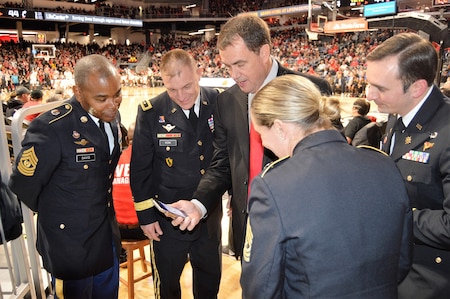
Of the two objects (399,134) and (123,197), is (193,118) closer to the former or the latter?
(123,197)

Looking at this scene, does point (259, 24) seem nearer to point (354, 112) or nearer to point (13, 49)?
point (354, 112)

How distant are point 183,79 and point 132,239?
4.61ft

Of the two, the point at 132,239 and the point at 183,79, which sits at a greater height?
the point at 183,79

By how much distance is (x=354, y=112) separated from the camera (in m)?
5.28

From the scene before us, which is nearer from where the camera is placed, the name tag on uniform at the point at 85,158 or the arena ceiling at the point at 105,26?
the name tag on uniform at the point at 85,158

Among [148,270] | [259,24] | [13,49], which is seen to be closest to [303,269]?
[259,24]

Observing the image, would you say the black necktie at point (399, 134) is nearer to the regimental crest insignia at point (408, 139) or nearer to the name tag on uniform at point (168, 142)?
the regimental crest insignia at point (408, 139)

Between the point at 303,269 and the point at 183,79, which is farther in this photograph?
the point at 183,79

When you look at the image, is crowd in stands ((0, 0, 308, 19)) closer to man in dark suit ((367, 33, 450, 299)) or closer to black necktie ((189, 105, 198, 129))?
black necktie ((189, 105, 198, 129))

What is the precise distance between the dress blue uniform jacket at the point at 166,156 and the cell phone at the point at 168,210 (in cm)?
52

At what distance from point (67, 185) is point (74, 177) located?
0.19ft

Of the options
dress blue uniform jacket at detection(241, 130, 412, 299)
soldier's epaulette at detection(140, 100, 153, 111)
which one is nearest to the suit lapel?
soldier's epaulette at detection(140, 100, 153, 111)

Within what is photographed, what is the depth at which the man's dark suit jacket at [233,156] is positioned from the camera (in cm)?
215

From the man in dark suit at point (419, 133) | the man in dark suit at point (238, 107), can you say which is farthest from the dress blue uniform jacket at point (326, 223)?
the man in dark suit at point (238, 107)
